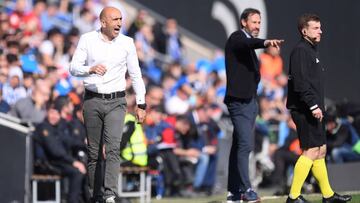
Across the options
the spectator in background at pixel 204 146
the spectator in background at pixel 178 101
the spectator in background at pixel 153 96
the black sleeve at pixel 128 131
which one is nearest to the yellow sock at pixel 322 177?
the black sleeve at pixel 128 131

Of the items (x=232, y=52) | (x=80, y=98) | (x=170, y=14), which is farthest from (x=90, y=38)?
(x=170, y=14)

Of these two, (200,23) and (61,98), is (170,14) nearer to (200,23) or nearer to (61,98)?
(200,23)

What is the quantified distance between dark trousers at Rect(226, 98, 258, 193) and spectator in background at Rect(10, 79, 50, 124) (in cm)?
507

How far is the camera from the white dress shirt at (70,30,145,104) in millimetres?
10023

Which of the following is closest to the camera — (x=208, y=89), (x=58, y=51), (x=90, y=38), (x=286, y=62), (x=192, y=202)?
(x=90, y=38)

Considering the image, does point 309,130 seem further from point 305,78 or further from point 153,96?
point 153,96

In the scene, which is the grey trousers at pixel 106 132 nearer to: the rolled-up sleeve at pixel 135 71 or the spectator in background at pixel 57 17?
the rolled-up sleeve at pixel 135 71

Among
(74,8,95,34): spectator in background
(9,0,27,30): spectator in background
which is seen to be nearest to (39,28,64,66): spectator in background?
(9,0,27,30): spectator in background

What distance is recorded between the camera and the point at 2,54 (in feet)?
53.5

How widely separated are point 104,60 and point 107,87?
292 millimetres

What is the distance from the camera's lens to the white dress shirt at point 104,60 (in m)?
10.0

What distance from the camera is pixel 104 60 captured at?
10023 millimetres

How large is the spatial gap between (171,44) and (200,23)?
1184 millimetres

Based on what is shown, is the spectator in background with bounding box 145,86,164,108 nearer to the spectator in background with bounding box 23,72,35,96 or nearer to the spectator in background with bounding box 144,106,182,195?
the spectator in background with bounding box 144,106,182,195
